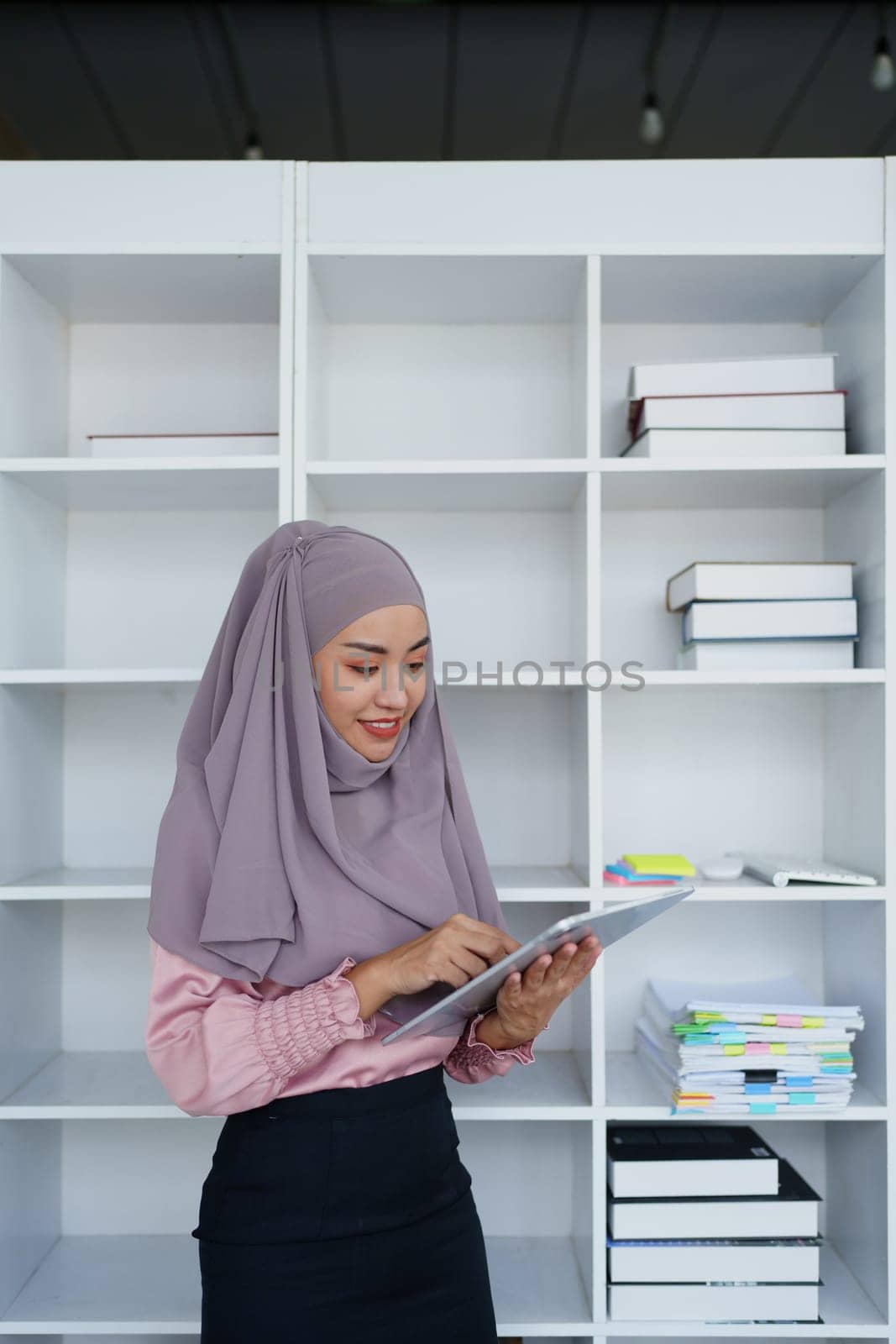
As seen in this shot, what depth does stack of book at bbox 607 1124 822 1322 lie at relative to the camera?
6.37ft

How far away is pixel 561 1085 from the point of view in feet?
6.75

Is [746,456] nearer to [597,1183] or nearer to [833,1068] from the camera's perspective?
[833,1068]

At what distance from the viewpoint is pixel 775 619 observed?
6.66 feet

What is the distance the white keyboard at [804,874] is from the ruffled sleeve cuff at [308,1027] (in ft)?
3.18

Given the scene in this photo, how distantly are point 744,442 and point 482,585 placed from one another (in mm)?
612

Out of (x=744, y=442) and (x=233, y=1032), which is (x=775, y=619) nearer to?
(x=744, y=442)

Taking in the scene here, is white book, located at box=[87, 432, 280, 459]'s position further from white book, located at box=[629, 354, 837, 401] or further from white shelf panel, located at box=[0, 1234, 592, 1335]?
white shelf panel, located at box=[0, 1234, 592, 1335]

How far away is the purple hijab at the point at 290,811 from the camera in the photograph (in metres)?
1.33

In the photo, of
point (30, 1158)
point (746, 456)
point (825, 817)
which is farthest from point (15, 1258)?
point (746, 456)

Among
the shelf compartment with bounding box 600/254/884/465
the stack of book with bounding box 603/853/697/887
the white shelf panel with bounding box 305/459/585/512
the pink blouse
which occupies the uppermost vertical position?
the shelf compartment with bounding box 600/254/884/465

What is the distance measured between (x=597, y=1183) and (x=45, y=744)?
135 cm

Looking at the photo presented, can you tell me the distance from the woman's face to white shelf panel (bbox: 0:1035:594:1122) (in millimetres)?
781

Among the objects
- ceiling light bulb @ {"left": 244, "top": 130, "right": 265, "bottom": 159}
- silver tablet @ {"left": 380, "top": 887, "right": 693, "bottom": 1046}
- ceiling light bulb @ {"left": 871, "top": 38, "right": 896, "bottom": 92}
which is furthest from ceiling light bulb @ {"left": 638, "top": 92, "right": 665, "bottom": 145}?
silver tablet @ {"left": 380, "top": 887, "right": 693, "bottom": 1046}

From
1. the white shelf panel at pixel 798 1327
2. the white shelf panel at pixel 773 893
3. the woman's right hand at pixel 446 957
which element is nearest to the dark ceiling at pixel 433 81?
the white shelf panel at pixel 773 893
